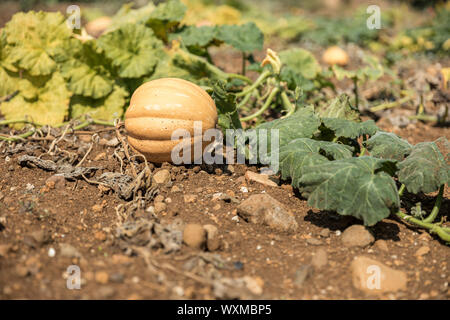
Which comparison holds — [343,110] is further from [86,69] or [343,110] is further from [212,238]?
[86,69]

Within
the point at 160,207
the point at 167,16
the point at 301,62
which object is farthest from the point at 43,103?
the point at 301,62

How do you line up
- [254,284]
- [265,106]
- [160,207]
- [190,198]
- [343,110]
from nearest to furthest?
[254,284]
[160,207]
[190,198]
[343,110]
[265,106]

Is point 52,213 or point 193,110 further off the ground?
point 193,110

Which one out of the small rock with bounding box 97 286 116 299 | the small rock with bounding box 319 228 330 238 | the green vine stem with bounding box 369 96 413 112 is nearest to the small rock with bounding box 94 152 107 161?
the small rock with bounding box 97 286 116 299
